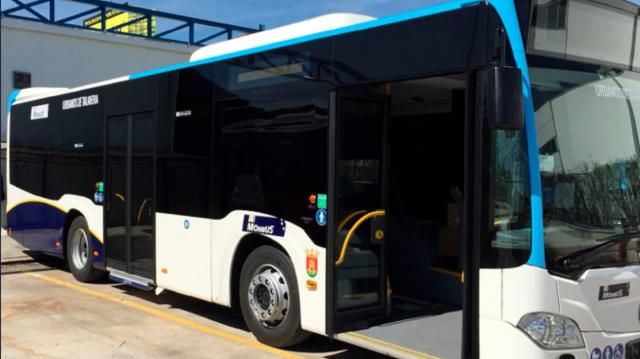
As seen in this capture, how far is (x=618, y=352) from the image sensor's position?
14.3ft

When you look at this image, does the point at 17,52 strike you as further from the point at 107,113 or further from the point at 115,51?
the point at 107,113

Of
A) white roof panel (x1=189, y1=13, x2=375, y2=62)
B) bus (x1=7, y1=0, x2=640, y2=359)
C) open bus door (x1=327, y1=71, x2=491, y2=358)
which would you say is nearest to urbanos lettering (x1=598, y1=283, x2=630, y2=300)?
bus (x1=7, y1=0, x2=640, y2=359)

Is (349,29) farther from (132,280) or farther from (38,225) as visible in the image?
(38,225)

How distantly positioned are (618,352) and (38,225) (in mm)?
9290

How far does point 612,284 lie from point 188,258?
445cm

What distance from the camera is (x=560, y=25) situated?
173 inches

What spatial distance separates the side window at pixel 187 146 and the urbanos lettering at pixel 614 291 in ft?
13.2

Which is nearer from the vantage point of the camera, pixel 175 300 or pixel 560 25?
pixel 560 25

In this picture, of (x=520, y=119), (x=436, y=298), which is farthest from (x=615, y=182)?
(x=436, y=298)

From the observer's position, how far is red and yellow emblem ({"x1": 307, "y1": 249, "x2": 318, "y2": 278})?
5.50 meters

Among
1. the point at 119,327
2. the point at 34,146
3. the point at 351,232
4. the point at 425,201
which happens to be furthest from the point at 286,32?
the point at 34,146

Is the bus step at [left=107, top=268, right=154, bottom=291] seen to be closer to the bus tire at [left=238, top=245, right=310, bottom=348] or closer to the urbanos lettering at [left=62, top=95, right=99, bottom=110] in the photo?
the bus tire at [left=238, top=245, right=310, bottom=348]

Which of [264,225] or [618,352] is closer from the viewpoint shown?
[618,352]

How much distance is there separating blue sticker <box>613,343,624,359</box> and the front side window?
574 millimetres
